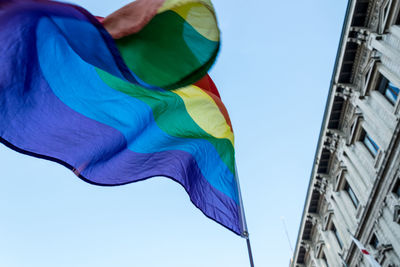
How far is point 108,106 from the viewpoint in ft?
22.9

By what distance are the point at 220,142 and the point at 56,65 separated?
4.07 meters

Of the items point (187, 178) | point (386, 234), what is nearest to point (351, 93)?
point (386, 234)

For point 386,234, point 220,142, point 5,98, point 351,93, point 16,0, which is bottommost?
point 386,234

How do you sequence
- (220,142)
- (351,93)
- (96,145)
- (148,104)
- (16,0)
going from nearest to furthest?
(16,0)
(96,145)
(148,104)
(220,142)
(351,93)

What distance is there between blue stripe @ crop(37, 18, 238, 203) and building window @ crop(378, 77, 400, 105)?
1434 cm

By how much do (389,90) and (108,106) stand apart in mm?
17384

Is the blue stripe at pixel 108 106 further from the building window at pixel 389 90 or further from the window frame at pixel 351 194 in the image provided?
the window frame at pixel 351 194

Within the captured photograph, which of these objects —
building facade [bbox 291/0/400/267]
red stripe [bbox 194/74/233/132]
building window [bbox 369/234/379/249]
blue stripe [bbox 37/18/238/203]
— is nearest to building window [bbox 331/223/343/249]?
building facade [bbox 291/0/400/267]

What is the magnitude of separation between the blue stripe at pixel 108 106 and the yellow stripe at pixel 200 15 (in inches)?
74.5

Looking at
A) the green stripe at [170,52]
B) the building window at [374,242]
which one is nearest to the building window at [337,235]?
the building window at [374,242]

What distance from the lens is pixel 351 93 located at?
22.2m

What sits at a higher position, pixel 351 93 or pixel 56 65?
pixel 56 65

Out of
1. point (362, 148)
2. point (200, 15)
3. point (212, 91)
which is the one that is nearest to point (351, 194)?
point (362, 148)

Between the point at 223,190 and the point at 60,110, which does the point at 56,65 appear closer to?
the point at 60,110
